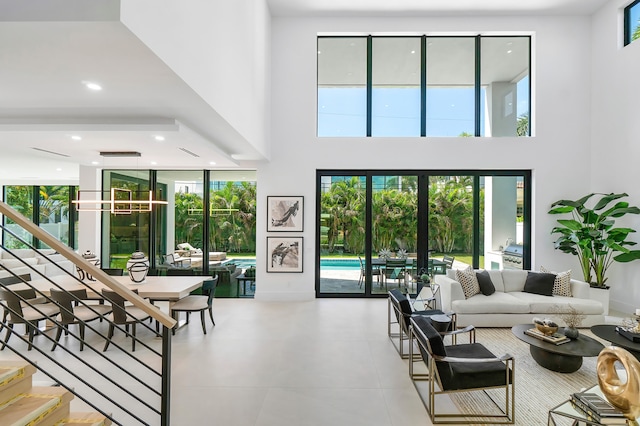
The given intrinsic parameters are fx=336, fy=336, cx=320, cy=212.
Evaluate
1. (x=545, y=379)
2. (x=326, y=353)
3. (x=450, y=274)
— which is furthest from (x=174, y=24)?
(x=450, y=274)

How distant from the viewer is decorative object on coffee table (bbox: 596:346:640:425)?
1.84 meters

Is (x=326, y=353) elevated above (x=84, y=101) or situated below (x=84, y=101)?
below

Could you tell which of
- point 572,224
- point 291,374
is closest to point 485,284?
point 572,224

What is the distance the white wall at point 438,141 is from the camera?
24.0 ft

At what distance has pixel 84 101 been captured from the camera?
347cm

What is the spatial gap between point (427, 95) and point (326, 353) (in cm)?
599

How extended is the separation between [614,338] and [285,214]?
18.6 feet

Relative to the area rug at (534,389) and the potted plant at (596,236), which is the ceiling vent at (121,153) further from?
the potted plant at (596,236)

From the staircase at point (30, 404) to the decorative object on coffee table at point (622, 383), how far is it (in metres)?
3.28

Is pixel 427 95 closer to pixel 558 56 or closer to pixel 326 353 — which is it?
pixel 558 56

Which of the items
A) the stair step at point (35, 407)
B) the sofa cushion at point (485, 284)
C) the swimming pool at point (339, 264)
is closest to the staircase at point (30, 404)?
the stair step at point (35, 407)

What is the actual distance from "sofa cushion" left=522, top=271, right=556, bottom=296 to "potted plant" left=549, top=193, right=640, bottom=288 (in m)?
1.07

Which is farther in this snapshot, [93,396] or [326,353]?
[326,353]

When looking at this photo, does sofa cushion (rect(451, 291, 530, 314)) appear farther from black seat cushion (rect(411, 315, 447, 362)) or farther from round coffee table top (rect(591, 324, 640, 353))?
black seat cushion (rect(411, 315, 447, 362))
